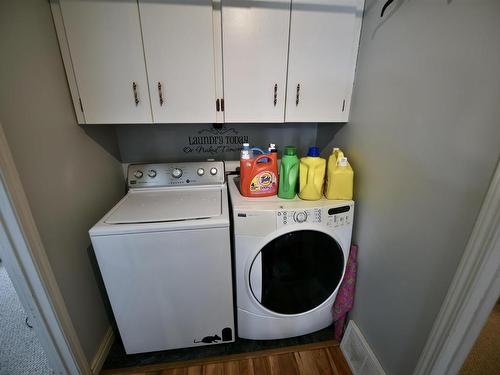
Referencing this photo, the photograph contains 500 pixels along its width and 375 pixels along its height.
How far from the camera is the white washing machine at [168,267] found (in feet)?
3.68

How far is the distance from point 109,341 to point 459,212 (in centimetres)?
212

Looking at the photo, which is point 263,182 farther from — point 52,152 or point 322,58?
point 52,152

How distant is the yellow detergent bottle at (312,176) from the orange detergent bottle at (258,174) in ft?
0.55

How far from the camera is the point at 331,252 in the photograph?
1345 mm

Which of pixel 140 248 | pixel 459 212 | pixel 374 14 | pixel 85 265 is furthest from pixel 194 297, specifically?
pixel 374 14

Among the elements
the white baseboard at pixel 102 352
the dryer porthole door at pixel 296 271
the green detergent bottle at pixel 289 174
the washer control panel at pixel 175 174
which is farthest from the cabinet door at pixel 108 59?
the white baseboard at pixel 102 352

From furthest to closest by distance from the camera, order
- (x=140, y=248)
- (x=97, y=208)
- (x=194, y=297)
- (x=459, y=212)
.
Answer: (x=97, y=208) → (x=194, y=297) → (x=140, y=248) → (x=459, y=212)

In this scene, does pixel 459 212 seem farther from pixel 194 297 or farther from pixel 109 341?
pixel 109 341

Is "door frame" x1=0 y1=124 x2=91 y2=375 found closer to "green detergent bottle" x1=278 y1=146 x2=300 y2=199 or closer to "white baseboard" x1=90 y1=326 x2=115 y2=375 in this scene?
"white baseboard" x1=90 y1=326 x2=115 y2=375

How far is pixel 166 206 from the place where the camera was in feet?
4.36

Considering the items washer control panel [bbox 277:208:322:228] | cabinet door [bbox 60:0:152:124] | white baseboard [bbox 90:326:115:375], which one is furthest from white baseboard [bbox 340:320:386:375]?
cabinet door [bbox 60:0:152:124]

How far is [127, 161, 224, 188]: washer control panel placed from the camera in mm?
1587

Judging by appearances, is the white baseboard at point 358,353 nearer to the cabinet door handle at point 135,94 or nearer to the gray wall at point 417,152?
the gray wall at point 417,152

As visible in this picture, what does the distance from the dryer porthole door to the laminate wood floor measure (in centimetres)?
33
